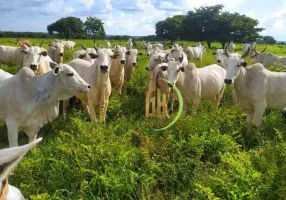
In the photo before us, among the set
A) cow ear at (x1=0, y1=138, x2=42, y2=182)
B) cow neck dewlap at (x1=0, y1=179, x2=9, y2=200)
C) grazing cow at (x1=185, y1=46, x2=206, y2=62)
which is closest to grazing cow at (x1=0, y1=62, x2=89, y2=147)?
cow neck dewlap at (x1=0, y1=179, x2=9, y2=200)

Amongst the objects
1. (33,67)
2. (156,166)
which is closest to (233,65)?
(156,166)

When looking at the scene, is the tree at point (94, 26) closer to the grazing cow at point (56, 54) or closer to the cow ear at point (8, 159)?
the grazing cow at point (56, 54)

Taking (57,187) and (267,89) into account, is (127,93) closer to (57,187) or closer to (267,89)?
(267,89)

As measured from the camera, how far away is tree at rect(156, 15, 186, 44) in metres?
50.8

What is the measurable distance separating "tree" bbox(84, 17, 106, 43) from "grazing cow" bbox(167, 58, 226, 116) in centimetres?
5001

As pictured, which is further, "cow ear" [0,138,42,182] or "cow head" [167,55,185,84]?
"cow head" [167,55,185,84]

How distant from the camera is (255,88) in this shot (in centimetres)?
619

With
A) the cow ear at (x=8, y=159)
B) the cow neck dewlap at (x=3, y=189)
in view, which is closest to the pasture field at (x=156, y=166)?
the cow neck dewlap at (x=3, y=189)

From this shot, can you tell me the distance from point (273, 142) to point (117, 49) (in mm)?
5894

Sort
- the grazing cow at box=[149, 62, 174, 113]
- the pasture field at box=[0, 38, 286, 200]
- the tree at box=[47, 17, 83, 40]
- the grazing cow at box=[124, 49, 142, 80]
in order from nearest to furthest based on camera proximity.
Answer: the pasture field at box=[0, 38, 286, 200] < the grazing cow at box=[149, 62, 174, 113] < the grazing cow at box=[124, 49, 142, 80] < the tree at box=[47, 17, 83, 40]

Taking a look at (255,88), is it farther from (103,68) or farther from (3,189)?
(3,189)

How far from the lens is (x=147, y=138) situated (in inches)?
208

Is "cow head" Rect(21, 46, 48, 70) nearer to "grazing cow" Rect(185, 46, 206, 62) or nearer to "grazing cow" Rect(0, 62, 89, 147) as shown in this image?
"grazing cow" Rect(0, 62, 89, 147)

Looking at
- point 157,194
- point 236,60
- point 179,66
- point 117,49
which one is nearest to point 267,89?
point 236,60
